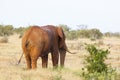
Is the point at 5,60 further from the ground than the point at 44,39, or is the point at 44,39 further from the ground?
the point at 44,39

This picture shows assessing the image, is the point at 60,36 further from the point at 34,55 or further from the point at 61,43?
the point at 34,55

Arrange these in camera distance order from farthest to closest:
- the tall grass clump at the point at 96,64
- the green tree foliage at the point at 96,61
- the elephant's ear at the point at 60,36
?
1. the elephant's ear at the point at 60,36
2. the green tree foliage at the point at 96,61
3. the tall grass clump at the point at 96,64

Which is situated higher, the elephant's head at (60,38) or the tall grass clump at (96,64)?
the elephant's head at (60,38)

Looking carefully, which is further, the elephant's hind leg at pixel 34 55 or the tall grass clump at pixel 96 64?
the elephant's hind leg at pixel 34 55

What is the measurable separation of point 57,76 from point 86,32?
123 ft

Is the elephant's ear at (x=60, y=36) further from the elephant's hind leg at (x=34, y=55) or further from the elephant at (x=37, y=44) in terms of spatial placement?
the elephant's hind leg at (x=34, y=55)

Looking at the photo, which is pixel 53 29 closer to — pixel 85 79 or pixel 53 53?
pixel 53 53

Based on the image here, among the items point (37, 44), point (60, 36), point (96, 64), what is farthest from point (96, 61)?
point (60, 36)

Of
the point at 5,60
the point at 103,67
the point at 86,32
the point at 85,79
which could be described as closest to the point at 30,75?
the point at 85,79

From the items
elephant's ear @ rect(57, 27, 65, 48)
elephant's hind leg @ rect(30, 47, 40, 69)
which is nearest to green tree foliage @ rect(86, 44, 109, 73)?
elephant's hind leg @ rect(30, 47, 40, 69)

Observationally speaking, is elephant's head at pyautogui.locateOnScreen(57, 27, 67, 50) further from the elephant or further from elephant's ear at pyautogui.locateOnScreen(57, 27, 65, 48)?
the elephant

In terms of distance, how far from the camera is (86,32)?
48.4m

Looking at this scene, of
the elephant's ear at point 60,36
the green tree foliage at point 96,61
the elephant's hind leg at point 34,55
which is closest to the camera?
the green tree foliage at point 96,61

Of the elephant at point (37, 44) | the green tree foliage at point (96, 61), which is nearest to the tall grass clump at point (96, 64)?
the green tree foliage at point (96, 61)
